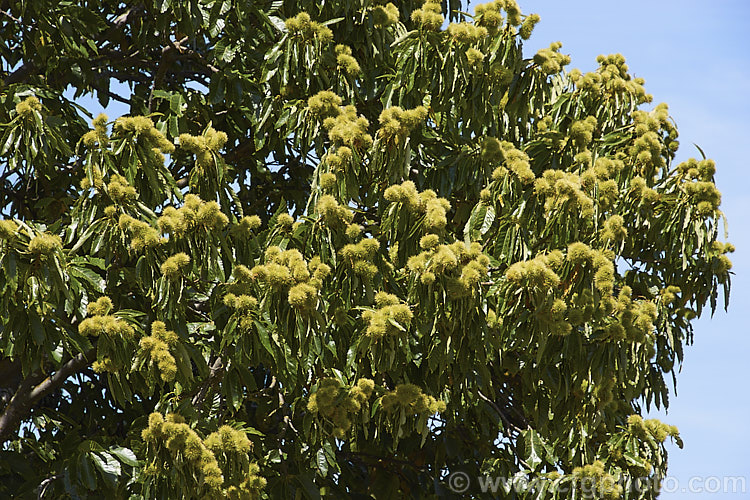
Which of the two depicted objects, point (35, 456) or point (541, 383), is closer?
point (541, 383)

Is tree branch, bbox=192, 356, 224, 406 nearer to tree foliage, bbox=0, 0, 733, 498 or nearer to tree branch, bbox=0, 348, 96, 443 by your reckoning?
tree foliage, bbox=0, 0, 733, 498

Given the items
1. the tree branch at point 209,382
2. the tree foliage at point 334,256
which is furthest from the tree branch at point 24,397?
the tree branch at point 209,382

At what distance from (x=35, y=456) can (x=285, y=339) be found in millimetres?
2871

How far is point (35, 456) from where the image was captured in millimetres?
5984

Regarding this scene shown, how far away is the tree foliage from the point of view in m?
4.02

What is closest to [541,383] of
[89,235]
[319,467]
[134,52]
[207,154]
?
[319,467]

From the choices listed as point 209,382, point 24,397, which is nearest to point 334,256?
point 209,382

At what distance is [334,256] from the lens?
4.22m

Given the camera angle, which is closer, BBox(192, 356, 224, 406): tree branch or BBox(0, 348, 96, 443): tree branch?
BBox(192, 356, 224, 406): tree branch

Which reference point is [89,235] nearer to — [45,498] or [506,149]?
[45,498]

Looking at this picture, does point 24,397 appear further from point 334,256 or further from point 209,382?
point 334,256

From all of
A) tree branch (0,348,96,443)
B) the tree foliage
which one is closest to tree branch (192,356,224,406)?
the tree foliage

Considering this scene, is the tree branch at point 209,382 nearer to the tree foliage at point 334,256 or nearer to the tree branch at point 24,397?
the tree foliage at point 334,256

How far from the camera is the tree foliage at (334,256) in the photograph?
158 inches
